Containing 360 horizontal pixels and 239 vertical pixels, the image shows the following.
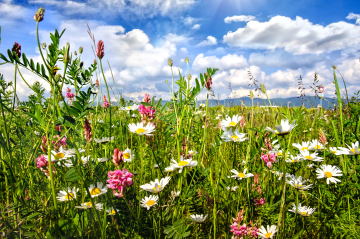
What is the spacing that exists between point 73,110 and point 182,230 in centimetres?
87

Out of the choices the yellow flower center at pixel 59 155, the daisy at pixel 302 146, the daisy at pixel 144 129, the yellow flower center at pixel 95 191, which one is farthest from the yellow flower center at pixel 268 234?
the yellow flower center at pixel 59 155

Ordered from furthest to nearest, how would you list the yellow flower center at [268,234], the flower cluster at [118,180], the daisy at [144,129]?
the daisy at [144,129] → the yellow flower center at [268,234] → the flower cluster at [118,180]

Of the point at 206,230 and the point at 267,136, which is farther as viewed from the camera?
the point at 267,136

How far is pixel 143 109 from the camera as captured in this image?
1420mm

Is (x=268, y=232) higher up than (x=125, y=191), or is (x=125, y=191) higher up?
(x=125, y=191)

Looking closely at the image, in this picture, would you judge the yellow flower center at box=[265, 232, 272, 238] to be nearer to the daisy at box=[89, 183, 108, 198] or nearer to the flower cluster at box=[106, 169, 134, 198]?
the flower cluster at box=[106, 169, 134, 198]

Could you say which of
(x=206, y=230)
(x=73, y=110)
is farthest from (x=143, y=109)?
(x=206, y=230)

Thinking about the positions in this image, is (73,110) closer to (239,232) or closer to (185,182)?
(185,182)

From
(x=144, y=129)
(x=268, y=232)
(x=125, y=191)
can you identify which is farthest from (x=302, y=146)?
(x=125, y=191)

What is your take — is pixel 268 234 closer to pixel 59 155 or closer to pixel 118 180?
pixel 118 180

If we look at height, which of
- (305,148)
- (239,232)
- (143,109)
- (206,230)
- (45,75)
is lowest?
(206,230)

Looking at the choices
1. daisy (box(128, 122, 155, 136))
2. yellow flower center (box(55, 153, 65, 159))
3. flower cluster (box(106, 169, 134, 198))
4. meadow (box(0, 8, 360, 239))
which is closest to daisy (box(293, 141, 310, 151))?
meadow (box(0, 8, 360, 239))

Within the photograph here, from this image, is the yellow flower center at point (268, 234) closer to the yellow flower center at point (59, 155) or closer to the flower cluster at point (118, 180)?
the flower cluster at point (118, 180)

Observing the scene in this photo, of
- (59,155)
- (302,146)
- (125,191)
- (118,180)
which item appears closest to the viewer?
(118,180)
